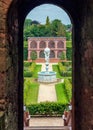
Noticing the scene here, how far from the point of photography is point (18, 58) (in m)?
6.10

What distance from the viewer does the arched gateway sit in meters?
44.6

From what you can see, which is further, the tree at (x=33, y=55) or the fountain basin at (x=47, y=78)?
the tree at (x=33, y=55)

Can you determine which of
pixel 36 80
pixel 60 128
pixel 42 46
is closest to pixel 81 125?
pixel 60 128

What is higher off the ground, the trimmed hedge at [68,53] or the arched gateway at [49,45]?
the arched gateway at [49,45]

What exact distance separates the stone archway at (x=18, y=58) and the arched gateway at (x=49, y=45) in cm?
3725

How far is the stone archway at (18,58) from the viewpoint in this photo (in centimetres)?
404

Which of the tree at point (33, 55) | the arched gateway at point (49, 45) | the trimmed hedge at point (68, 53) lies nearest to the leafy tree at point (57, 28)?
the trimmed hedge at point (68, 53)

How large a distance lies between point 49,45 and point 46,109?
30691 millimetres

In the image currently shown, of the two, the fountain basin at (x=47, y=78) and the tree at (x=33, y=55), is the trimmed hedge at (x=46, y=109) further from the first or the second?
the tree at (x=33, y=55)

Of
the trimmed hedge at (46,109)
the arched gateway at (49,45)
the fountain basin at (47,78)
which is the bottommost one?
the trimmed hedge at (46,109)

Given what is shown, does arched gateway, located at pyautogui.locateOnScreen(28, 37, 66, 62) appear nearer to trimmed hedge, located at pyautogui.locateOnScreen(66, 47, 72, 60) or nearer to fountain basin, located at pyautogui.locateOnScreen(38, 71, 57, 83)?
trimmed hedge, located at pyautogui.locateOnScreen(66, 47, 72, 60)

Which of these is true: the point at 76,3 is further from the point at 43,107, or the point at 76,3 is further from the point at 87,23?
the point at 43,107

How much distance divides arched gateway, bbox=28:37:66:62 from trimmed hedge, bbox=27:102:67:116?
28.9 m

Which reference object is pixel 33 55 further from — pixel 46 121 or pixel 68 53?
pixel 46 121
